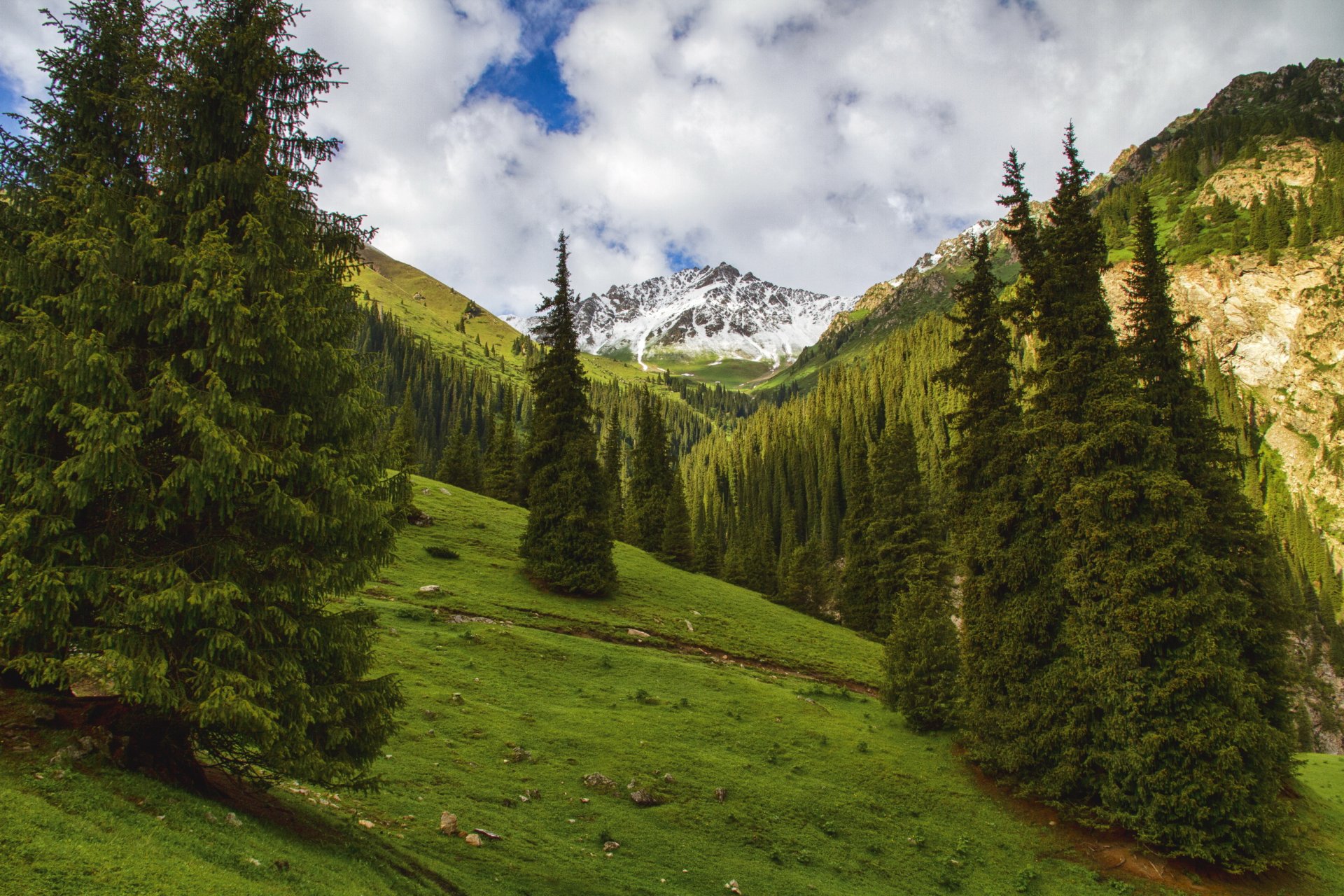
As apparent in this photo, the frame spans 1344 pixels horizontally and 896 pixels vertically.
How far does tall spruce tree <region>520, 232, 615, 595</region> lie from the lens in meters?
35.4

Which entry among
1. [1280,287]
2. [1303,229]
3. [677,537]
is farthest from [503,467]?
[1303,229]

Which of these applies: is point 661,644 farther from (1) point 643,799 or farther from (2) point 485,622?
(1) point 643,799

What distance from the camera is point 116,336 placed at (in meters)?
9.73

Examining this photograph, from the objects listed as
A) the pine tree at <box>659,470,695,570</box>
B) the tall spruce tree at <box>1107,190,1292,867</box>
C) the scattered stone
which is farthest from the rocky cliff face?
the scattered stone

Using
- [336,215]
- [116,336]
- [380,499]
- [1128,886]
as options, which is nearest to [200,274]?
[116,336]

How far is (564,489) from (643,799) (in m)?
21.2

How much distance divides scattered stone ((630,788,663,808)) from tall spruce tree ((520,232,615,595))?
61.9 feet

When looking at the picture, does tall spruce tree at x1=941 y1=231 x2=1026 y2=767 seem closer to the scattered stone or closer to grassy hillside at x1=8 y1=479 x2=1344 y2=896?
grassy hillside at x1=8 y1=479 x2=1344 y2=896

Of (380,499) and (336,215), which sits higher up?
(336,215)

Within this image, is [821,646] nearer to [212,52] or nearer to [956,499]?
[956,499]

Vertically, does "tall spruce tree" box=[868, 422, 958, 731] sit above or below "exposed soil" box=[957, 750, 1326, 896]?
above

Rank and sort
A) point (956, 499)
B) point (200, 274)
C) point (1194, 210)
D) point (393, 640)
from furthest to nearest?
point (1194, 210)
point (956, 499)
point (393, 640)
point (200, 274)

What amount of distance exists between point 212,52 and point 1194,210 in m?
182

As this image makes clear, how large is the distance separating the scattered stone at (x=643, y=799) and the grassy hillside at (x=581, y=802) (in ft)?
0.96
